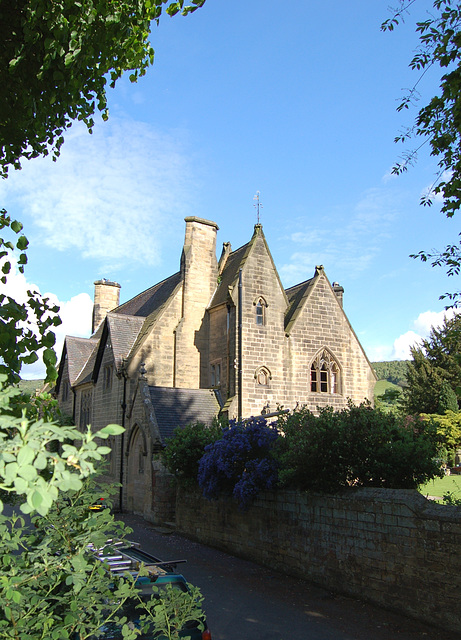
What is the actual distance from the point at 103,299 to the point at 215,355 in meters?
19.9

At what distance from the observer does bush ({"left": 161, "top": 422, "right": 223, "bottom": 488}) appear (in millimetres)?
17125

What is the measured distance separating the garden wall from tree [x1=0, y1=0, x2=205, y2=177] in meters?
8.29

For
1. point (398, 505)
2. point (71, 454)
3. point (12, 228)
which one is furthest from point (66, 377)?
point (71, 454)

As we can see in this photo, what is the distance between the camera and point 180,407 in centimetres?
2338

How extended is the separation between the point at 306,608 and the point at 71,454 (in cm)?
963

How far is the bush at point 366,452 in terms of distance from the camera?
36.3 feet

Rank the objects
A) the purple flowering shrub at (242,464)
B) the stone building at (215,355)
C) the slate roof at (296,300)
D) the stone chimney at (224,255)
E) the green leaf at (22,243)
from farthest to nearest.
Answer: the stone chimney at (224,255), the slate roof at (296,300), the stone building at (215,355), the purple flowering shrub at (242,464), the green leaf at (22,243)

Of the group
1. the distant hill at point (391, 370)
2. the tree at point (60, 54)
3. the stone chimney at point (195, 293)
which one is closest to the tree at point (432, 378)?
the stone chimney at point (195, 293)

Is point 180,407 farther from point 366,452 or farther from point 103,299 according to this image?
point 103,299

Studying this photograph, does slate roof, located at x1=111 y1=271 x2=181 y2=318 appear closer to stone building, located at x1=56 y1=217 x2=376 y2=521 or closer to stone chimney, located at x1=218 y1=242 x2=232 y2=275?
stone building, located at x1=56 y1=217 x2=376 y2=521

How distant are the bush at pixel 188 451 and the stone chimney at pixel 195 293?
29.2 feet

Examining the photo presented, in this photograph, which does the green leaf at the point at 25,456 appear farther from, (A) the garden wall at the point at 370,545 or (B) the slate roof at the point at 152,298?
(B) the slate roof at the point at 152,298

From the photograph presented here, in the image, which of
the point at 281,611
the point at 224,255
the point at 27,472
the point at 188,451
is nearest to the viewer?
the point at 27,472

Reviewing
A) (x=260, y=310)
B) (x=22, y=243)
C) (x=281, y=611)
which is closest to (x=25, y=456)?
(x=22, y=243)
